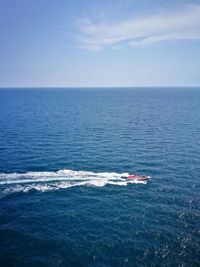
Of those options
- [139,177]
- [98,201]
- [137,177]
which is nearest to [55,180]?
[98,201]

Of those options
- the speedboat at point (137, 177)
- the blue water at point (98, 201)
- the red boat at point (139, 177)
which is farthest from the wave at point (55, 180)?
the red boat at point (139, 177)

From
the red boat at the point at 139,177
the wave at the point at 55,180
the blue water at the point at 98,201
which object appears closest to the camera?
the blue water at the point at 98,201

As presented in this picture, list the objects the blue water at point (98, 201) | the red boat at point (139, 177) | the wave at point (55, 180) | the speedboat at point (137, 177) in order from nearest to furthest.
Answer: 1. the blue water at point (98, 201)
2. the wave at point (55, 180)
3. the speedboat at point (137, 177)
4. the red boat at point (139, 177)

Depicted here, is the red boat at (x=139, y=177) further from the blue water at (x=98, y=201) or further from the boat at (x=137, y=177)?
the blue water at (x=98, y=201)

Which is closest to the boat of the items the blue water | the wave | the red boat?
the red boat

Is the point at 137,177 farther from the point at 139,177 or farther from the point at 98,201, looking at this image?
the point at 98,201

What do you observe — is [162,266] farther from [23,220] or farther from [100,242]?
[23,220]

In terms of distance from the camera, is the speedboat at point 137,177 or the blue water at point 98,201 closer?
the blue water at point 98,201

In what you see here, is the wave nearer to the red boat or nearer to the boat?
the boat
